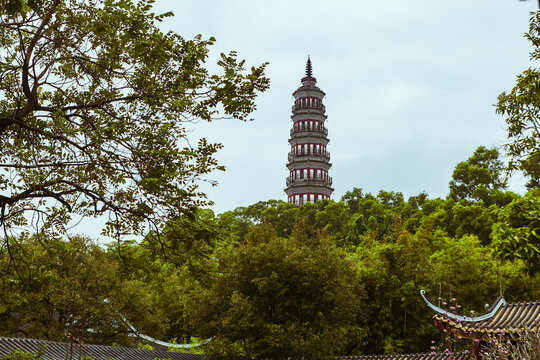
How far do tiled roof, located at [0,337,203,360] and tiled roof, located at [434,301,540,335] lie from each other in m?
7.44

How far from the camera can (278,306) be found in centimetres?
1541

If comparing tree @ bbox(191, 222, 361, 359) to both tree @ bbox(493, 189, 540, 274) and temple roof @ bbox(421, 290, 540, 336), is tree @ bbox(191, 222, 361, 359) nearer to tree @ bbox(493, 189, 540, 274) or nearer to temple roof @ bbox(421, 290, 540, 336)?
temple roof @ bbox(421, 290, 540, 336)

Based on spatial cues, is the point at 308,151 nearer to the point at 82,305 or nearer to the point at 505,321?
the point at 82,305

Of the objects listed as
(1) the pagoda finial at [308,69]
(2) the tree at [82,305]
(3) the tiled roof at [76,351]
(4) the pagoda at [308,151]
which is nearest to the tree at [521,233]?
(3) the tiled roof at [76,351]

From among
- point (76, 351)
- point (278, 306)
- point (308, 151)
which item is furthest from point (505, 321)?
point (308, 151)

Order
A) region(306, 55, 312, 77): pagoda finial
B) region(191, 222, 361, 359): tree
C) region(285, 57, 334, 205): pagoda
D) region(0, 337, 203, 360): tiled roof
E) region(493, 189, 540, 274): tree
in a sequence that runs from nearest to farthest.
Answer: region(493, 189, 540, 274): tree
region(0, 337, 203, 360): tiled roof
region(191, 222, 361, 359): tree
region(285, 57, 334, 205): pagoda
region(306, 55, 312, 77): pagoda finial

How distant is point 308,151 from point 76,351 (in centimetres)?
3303

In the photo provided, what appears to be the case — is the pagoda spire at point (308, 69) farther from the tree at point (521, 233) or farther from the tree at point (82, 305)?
the tree at point (521, 233)

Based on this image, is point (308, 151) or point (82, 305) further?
point (308, 151)

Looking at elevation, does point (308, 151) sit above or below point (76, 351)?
above

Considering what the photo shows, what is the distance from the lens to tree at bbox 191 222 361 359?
14.6 meters

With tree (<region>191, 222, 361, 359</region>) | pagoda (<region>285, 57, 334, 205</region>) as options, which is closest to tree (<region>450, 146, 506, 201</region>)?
pagoda (<region>285, 57, 334, 205</region>)

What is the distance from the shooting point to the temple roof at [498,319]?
32.9 feet

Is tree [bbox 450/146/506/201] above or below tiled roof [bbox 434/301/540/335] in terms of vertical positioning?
above
